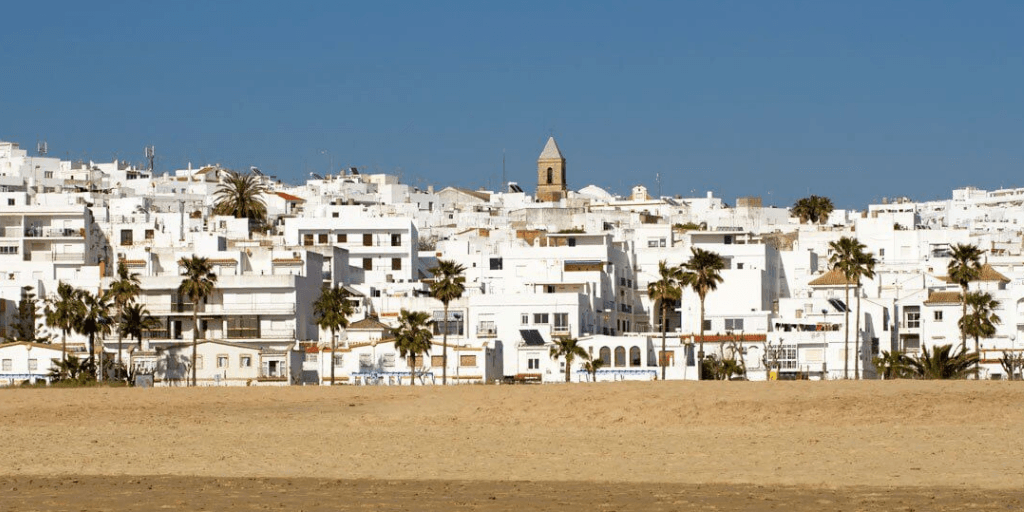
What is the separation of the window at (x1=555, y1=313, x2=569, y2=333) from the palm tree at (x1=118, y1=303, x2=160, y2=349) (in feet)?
64.7

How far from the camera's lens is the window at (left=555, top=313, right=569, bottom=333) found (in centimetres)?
8712

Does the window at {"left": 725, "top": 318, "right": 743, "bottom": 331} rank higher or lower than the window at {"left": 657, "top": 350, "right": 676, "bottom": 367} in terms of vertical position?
higher

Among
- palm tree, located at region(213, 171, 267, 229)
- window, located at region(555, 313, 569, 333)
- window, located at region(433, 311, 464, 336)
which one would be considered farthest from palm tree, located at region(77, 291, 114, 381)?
palm tree, located at region(213, 171, 267, 229)

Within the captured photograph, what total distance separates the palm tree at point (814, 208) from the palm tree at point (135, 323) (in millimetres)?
81494

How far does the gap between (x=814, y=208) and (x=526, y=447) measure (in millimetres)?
115937

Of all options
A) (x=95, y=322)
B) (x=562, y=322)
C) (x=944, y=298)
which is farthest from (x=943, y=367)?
(x=95, y=322)

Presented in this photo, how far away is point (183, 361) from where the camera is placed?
79938 millimetres

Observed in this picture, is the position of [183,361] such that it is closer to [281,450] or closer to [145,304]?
[145,304]

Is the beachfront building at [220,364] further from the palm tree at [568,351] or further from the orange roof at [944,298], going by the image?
the orange roof at [944,298]

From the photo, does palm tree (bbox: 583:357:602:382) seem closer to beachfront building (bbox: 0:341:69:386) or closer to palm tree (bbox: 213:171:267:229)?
beachfront building (bbox: 0:341:69:386)

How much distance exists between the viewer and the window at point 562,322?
87.1 meters

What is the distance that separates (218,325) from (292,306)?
397 cm

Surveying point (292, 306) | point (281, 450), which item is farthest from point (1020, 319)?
point (281, 450)

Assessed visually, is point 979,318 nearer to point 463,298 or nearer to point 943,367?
point 943,367
